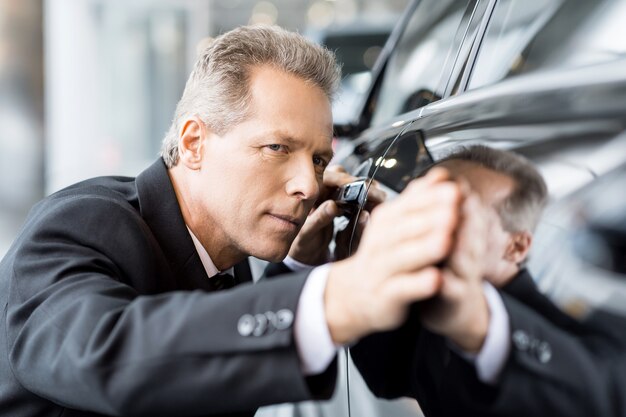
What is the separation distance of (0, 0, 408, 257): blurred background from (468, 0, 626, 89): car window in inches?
15.3

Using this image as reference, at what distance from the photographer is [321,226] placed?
4.83 ft

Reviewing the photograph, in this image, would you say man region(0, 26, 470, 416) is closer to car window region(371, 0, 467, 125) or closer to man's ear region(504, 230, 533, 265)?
man's ear region(504, 230, 533, 265)

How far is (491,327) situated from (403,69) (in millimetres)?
1850

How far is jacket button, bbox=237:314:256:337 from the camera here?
28.3 inches

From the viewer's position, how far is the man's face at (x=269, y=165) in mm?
1216

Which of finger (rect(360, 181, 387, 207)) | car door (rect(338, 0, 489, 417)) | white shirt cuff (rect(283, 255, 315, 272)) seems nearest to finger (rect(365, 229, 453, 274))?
car door (rect(338, 0, 489, 417))

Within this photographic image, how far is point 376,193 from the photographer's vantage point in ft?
3.66

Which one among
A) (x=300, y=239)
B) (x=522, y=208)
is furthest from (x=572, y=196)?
(x=300, y=239)

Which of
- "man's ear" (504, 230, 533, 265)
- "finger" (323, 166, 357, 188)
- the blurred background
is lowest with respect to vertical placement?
the blurred background

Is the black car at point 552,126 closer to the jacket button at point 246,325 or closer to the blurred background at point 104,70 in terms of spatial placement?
the jacket button at point 246,325

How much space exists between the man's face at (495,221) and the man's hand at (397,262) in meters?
0.05

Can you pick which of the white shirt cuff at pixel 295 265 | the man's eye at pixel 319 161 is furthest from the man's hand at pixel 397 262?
the white shirt cuff at pixel 295 265

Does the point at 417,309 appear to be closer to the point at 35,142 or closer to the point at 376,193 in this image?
the point at 376,193

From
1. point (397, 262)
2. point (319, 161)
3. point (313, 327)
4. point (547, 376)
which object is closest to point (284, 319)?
point (313, 327)
